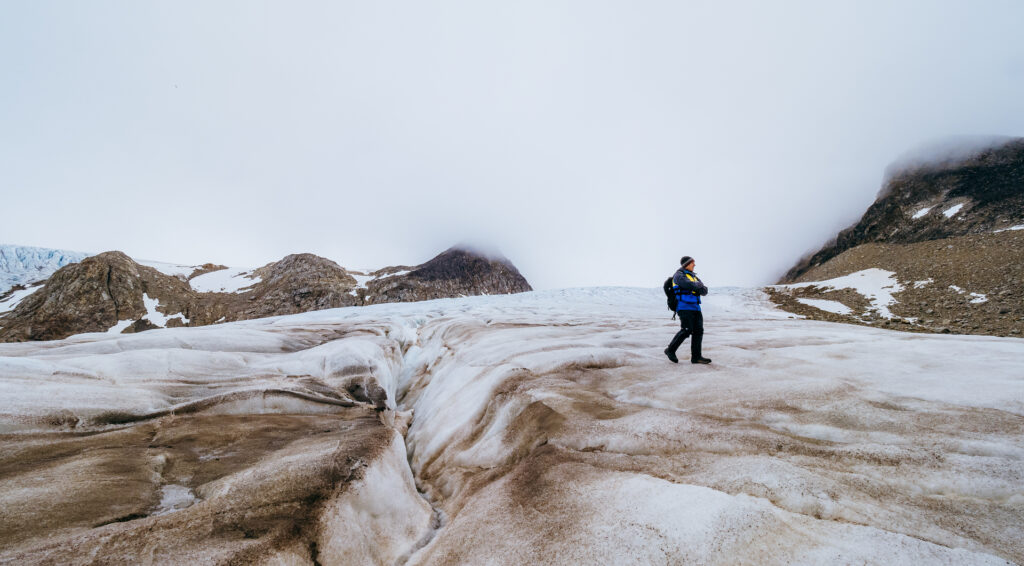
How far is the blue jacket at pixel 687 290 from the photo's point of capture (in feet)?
28.6

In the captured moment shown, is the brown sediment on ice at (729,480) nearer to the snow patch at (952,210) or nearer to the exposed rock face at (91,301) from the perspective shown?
the snow patch at (952,210)

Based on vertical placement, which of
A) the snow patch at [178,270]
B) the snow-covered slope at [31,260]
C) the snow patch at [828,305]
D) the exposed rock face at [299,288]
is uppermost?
the snow-covered slope at [31,260]

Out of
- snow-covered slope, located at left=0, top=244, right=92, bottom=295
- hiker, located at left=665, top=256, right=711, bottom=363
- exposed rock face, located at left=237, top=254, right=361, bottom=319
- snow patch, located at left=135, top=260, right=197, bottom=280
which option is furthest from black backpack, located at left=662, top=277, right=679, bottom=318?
snow-covered slope, located at left=0, top=244, right=92, bottom=295

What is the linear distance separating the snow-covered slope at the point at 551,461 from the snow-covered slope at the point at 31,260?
23791 centimetres

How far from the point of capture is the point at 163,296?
283ft

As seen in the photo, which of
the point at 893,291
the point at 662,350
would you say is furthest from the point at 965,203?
the point at 662,350

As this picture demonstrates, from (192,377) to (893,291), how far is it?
4319 centimetres

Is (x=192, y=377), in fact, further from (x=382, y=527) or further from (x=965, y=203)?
(x=965, y=203)

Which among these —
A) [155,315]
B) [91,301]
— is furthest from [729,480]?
[91,301]

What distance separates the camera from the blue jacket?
871 cm

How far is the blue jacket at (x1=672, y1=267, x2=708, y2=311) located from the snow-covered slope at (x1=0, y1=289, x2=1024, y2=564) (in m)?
1.56

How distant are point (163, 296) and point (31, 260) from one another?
548ft

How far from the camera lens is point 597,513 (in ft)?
12.6

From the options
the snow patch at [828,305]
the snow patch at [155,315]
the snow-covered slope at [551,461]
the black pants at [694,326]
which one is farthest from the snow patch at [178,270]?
the snow patch at [828,305]
